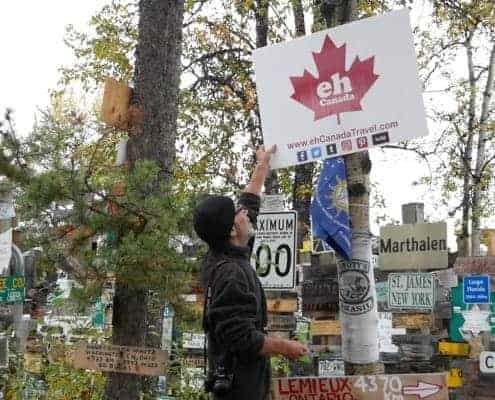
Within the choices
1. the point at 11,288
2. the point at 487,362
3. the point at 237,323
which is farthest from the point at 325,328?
the point at 237,323

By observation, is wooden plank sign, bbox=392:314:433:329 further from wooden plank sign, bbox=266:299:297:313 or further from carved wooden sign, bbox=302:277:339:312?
wooden plank sign, bbox=266:299:297:313

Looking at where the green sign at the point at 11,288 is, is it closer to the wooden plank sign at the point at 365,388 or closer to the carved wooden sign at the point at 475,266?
the wooden plank sign at the point at 365,388

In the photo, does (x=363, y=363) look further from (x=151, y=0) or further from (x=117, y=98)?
(x=151, y=0)

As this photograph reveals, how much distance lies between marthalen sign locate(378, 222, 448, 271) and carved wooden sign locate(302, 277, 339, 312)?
0.80m

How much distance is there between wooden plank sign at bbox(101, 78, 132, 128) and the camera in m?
4.87

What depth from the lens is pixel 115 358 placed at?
4.64m

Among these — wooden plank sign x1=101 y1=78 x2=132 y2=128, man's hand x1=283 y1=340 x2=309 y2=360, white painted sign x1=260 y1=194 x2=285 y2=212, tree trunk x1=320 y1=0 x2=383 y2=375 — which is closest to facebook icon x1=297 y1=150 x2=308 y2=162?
tree trunk x1=320 y1=0 x2=383 y2=375

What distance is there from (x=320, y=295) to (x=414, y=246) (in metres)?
1.49

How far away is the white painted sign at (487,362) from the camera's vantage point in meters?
9.59

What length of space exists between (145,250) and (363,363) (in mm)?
1589

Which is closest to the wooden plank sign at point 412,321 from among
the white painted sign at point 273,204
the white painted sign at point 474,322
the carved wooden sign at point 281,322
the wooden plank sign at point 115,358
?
the white painted sign at point 474,322

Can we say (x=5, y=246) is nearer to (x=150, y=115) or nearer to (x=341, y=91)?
(x=150, y=115)

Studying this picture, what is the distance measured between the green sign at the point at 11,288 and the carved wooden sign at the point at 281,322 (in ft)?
8.32

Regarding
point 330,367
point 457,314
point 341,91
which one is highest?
point 341,91
